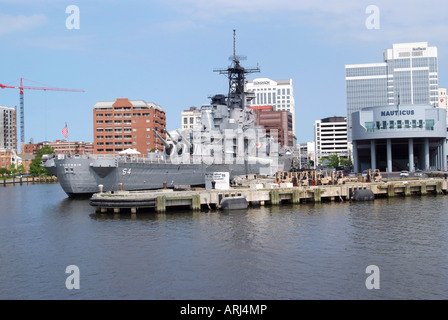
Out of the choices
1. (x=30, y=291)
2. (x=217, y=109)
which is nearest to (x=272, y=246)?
(x=30, y=291)

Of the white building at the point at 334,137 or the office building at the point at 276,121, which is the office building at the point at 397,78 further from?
the office building at the point at 276,121

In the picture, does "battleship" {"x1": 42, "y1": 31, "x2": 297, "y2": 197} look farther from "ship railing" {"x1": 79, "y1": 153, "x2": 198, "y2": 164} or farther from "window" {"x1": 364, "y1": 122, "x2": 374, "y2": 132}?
"window" {"x1": 364, "y1": 122, "x2": 374, "y2": 132}

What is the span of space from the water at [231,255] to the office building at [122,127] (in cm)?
9916

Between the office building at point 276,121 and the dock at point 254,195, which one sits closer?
the dock at point 254,195

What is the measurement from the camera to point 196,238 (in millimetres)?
29578

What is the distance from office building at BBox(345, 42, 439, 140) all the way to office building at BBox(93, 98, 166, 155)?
85.4 m

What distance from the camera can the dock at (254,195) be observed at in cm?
4222

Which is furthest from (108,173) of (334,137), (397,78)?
(397,78)

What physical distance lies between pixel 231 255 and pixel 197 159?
43.0 m

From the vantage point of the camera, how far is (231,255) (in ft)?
82.2
